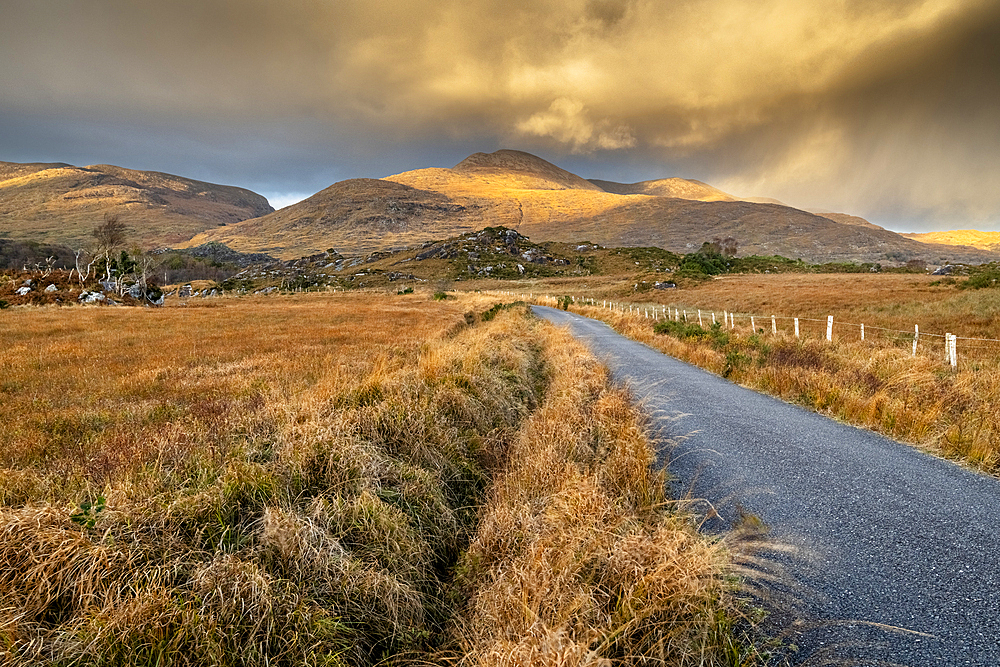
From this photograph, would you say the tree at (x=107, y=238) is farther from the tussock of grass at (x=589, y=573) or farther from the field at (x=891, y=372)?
the tussock of grass at (x=589, y=573)

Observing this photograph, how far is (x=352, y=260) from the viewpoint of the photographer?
172 meters

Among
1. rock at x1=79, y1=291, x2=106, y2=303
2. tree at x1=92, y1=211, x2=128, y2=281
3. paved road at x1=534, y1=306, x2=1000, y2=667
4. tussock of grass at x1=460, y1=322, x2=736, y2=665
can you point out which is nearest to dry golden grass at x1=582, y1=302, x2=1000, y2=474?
paved road at x1=534, y1=306, x2=1000, y2=667

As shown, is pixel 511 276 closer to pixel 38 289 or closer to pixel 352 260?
pixel 352 260

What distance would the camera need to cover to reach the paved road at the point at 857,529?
2.99 metres

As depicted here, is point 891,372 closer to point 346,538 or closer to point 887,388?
point 887,388

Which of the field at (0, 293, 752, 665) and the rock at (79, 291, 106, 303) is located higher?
the rock at (79, 291, 106, 303)

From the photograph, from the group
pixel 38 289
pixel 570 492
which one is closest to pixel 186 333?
pixel 570 492

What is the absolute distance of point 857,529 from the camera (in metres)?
4.31

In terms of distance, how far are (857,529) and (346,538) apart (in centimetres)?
504

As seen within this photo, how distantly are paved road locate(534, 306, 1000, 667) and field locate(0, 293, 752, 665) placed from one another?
0.64 m

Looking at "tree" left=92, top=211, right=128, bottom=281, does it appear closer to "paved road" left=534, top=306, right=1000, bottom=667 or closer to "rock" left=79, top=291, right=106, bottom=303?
"rock" left=79, top=291, right=106, bottom=303

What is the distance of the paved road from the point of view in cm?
299

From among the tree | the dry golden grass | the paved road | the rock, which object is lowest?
the paved road

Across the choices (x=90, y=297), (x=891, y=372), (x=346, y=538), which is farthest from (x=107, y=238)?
(x=891, y=372)
